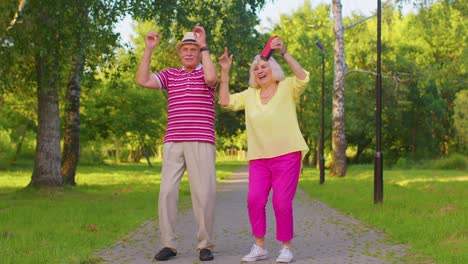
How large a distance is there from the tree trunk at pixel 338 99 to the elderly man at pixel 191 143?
70.7 ft

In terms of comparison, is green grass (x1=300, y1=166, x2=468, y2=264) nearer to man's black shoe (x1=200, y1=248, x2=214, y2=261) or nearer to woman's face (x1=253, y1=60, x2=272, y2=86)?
man's black shoe (x1=200, y1=248, x2=214, y2=261)

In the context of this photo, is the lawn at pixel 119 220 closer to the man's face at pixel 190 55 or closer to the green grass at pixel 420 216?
the green grass at pixel 420 216

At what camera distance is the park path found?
21.8 ft

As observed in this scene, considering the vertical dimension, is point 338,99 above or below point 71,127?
above

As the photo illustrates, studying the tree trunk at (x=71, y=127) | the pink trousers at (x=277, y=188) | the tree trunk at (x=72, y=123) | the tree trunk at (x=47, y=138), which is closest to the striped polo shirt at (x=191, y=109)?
the pink trousers at (x=277, y=188)

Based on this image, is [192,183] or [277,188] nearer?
[277,188]

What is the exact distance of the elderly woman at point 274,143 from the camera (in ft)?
20.8

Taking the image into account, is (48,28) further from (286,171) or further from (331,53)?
(331,53)

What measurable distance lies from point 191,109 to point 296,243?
2.27 metres

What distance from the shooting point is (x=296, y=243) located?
25.6ft

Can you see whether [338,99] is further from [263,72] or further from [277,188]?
[277,188]

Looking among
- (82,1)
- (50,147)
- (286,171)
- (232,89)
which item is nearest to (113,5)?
(82,1)

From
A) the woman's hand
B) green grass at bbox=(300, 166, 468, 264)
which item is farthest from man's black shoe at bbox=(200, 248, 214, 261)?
the woman's hand

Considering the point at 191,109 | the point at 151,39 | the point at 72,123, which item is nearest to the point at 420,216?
the point at 191,109
